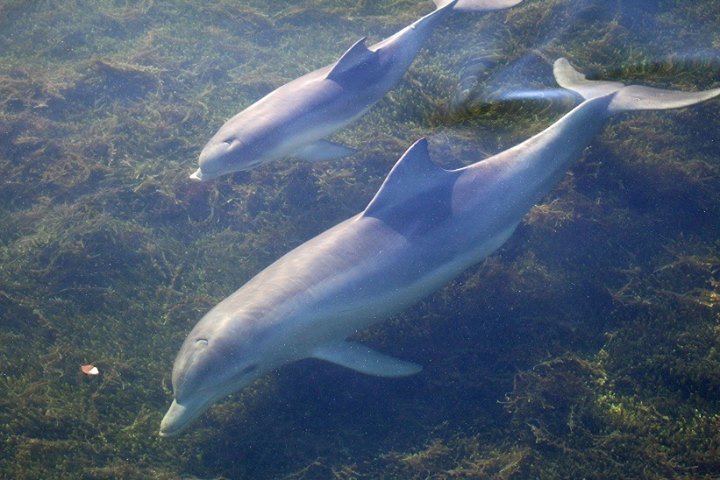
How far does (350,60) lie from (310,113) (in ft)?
2.76

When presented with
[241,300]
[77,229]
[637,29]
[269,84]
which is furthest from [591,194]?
[77,229]

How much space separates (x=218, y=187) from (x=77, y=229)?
1838 mm

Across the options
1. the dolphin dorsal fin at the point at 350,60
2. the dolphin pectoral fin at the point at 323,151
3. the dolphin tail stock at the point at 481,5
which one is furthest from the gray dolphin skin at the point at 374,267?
the dolphin tail stock at the point at 481,5

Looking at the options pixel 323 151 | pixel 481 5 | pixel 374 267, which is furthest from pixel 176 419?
pixel 481 5

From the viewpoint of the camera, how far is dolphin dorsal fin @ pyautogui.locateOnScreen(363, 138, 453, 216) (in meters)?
5.18

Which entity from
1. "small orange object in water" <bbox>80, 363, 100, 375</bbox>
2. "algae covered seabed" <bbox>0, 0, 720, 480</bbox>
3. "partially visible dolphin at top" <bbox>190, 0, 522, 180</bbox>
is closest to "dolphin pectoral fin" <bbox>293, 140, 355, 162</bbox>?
"partially visible dolphin at top" <bbox>190, 0, 522, 180</bbox>

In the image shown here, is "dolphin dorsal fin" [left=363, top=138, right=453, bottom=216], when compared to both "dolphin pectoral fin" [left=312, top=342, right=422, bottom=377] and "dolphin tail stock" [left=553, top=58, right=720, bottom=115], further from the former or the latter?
"dolphin tail stock" [left=553, top=58, right=720, bottom=115]

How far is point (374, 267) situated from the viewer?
501cm

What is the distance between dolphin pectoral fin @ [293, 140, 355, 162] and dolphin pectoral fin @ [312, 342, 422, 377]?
259cm

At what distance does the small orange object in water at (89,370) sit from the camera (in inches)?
228

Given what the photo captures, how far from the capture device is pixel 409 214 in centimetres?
521

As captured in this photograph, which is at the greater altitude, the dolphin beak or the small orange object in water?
the dolphin beak

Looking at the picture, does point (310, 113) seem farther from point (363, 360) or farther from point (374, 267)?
point (363, 360)

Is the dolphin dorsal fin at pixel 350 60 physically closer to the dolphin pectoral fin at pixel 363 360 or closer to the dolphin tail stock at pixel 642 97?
the dolphin tail stock at pixel 642 97
